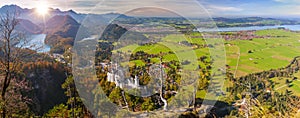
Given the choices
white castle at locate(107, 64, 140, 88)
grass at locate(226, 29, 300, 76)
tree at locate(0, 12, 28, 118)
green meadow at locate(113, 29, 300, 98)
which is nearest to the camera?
tree at locate(0, 12, 28, 118)

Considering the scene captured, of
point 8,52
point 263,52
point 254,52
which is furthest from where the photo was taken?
point 263,52

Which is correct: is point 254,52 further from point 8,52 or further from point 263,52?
point 8,52

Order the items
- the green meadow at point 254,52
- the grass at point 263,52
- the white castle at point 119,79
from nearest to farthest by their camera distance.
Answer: the white castle at point 119,79 < the green meadow at point 254,52 < the grass at point 263,52

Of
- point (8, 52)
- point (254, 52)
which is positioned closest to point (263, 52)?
point (254, 52)

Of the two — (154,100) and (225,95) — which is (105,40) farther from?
(225,95)

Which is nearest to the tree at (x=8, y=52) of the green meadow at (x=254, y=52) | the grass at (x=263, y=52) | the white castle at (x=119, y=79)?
the white castle at (x=119, y=79)

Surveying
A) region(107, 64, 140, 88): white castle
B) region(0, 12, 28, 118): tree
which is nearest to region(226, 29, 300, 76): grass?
region(107, 64, 140, 88): white castle

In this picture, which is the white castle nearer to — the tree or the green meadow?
the green meadow

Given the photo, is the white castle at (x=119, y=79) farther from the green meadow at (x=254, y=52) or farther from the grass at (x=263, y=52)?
the grass at (x=263, y=52)

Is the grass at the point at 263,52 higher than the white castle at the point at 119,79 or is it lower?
lower
